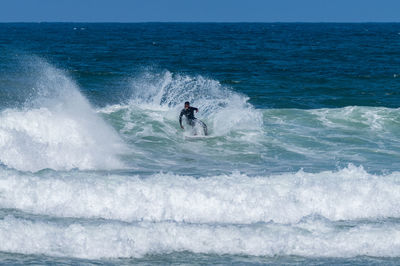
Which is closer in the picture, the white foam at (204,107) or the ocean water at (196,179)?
the ocean water at (196,179)

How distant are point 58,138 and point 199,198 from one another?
6264mm

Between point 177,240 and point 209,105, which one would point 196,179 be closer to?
point 177,240

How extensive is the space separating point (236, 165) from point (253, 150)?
162cm

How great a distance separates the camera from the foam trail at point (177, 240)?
871 centimetres

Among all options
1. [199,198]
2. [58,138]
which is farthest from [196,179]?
[58,138]

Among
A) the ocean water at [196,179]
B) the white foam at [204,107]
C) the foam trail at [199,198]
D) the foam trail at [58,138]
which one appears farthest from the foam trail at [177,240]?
the white foam at [204,107]

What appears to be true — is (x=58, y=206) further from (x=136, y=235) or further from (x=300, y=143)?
(x=300, y=143)

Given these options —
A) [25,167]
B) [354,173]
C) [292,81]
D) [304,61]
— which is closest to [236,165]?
[354,173]

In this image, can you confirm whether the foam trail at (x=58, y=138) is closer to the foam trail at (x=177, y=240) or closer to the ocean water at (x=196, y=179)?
the ocean water at (x=196, y=179)

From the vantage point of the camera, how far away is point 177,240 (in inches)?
355

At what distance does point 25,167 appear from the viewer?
534 inches

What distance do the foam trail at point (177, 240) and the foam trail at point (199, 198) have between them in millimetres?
970

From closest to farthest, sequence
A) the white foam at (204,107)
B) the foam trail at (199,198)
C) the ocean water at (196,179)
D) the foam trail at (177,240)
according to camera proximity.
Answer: the foam trail at (177,240) < the ocean water at (196,179) < the foam trail at (199,198) < the white foam at (204,107)

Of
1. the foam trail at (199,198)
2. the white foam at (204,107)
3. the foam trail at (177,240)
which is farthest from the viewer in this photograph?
the white foam at (204,107)
